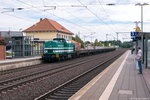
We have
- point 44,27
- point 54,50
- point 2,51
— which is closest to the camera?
point 2,51

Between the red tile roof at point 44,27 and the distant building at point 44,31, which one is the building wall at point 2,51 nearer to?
the distant building at point 44,31

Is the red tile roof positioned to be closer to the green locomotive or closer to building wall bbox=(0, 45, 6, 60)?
the green locomotive

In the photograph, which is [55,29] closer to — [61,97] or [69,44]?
[69,44]

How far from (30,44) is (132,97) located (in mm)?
23696

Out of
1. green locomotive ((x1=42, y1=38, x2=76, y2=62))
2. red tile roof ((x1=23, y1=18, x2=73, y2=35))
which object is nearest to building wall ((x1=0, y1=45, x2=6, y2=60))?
green locomotive ((x1=42, y1=38, x2=76, y2=62))

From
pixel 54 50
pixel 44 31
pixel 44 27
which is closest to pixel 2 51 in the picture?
pixel 54 50

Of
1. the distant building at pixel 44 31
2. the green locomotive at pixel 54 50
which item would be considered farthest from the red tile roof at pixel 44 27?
the green locomotive at pixel 54 50

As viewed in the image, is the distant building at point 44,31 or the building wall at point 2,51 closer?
the building wall at point 2,51

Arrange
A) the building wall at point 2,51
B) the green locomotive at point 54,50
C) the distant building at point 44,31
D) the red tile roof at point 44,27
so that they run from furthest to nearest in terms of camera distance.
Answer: the red tile roof at point 44,27
the distant building at point 44,31
the green locomotive at point 54,50
the building wall at point 2,51

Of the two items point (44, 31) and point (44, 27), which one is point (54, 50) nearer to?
point (44, 31)

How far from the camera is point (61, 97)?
32.6ft

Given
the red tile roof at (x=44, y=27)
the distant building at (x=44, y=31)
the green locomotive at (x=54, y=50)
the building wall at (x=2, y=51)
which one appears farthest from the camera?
the red tile roof at (x=44, y=27)

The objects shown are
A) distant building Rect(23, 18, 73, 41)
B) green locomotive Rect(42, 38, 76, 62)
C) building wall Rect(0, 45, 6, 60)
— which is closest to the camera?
building wall Rect(0, 45, 6, 60)

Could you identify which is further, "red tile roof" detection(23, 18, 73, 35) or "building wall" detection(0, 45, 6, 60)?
"red tile roof" detection(23, 18, 73, 35)
